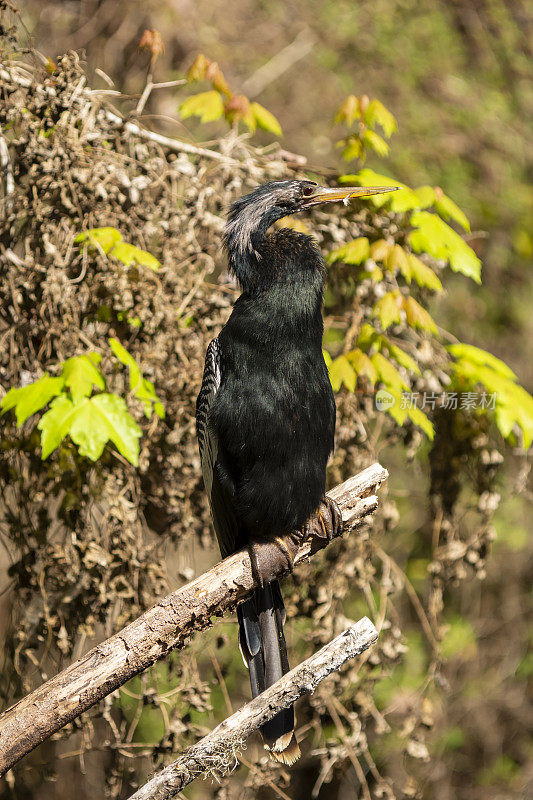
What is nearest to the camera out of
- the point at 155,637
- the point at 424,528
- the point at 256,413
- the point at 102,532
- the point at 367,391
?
the point at 155,637

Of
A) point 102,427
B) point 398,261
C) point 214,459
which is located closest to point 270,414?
point 214,459

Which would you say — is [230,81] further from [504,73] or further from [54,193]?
[54,193]

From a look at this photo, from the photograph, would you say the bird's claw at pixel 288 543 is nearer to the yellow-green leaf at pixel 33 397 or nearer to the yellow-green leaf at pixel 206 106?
the yellow-green leaf at pixel 33 397

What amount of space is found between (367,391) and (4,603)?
2.28 m

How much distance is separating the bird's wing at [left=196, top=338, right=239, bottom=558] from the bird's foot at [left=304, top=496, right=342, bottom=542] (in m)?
0.24

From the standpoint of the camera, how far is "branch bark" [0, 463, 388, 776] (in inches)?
65.1

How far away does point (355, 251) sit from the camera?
2.76 meters

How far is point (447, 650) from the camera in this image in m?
4.83

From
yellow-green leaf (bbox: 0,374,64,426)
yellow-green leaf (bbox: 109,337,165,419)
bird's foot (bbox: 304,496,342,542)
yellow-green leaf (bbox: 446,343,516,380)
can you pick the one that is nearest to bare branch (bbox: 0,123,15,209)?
yellow-green leaf (bbox: 109,337,165,419)

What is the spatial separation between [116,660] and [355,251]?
172cm

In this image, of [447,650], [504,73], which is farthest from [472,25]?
[447,650]

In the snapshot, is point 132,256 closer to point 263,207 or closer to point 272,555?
point 263,207

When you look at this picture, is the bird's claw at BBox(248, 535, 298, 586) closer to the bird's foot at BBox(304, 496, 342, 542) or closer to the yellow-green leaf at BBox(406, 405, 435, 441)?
the bird's foot at BBox(304, 496, 342, 542)

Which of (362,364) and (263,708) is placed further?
(362,364)
